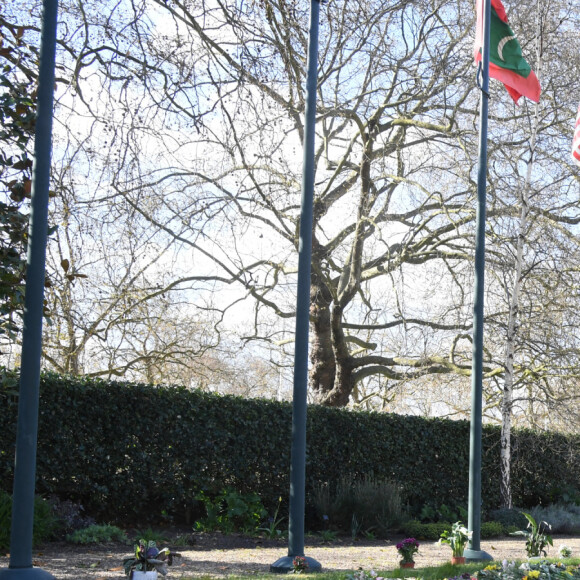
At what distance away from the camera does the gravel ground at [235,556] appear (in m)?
7.80

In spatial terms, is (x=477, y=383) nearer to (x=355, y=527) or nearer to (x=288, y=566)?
(x=288, y=566)

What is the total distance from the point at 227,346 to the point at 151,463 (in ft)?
35.8

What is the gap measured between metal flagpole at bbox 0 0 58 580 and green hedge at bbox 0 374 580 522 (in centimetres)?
413

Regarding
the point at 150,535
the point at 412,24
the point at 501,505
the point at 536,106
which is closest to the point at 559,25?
the point at 536,106

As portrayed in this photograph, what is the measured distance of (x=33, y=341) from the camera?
220 inches

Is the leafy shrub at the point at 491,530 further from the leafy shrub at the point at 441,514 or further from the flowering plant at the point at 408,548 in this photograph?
the flowering plant at the point at 408,548

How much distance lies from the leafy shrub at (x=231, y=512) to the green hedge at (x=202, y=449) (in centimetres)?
24

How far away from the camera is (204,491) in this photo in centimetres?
1183

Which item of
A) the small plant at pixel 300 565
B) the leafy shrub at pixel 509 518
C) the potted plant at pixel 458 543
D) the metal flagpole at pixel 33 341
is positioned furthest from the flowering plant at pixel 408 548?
the leafy shrub at pixel 509 518

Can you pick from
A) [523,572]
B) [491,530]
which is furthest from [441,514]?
[523,572]

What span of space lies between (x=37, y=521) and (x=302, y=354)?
3.93 meters

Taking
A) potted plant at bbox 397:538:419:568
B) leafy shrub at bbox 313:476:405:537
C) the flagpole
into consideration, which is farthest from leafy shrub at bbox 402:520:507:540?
potted plant at bbox 397:538:419:568

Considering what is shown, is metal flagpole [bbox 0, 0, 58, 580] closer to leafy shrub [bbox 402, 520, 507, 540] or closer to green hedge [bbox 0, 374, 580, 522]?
green hedge [bbox 0, 374, 580, 522]

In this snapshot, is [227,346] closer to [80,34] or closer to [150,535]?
[150,535]
